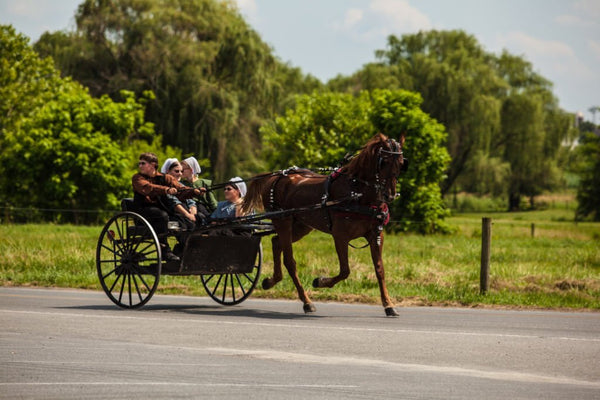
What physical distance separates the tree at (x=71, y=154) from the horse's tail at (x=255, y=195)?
31166 millimetres

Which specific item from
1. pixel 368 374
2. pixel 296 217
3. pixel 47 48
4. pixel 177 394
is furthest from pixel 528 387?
pixel 47 48

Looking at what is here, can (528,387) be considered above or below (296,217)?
below

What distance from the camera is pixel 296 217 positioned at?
1379 centimetres

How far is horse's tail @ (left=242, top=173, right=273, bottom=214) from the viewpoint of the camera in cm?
1439

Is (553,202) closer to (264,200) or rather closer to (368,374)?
(264,200)

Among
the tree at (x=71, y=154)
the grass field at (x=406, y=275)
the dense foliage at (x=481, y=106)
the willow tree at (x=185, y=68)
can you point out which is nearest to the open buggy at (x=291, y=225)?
the grass field at (x=406, y=275)

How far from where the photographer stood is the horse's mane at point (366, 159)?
493 inches

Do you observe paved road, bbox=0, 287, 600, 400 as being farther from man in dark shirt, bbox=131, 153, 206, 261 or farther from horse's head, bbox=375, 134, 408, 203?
horse's head, bbox=375, 134, 408, 203

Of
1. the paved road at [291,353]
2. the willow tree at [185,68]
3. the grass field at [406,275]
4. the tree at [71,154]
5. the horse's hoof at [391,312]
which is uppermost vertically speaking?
the willow tree at [185,68]

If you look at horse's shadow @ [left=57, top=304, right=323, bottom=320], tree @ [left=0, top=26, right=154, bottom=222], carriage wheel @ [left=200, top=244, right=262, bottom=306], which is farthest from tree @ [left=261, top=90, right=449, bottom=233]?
horse's shadow @ [left=57, top=304, right=323, bottom=320]

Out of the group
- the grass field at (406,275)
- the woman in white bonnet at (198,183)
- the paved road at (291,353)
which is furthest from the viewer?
the grass field at (406,275)

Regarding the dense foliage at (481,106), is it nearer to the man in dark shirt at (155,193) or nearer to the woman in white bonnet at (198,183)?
the woman in white bonnet at (198,183)

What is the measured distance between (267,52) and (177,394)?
43626 millimetres

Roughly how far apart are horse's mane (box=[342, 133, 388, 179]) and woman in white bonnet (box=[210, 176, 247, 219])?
1.85 meters
